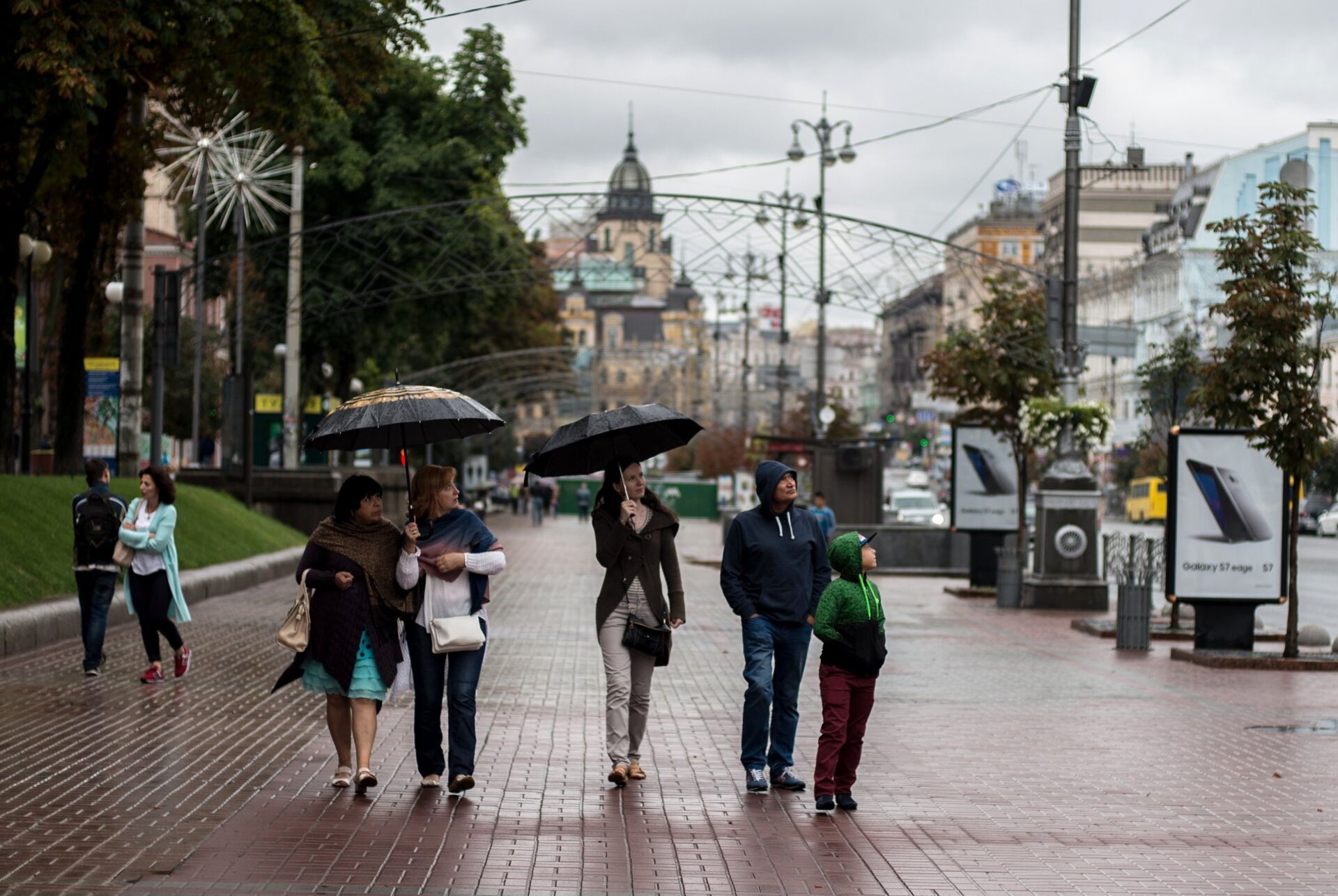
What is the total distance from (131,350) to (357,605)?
767 inches

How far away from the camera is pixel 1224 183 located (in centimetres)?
9300

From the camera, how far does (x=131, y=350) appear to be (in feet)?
90.1

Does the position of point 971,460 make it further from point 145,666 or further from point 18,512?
point 145,666

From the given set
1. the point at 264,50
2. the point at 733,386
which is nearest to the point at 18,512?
the point at 264,50

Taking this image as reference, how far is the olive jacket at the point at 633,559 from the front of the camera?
9625 mm

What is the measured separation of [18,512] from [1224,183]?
264 feet

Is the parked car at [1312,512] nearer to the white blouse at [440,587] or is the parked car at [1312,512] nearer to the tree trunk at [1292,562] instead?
the tree trunk at [1292,562]

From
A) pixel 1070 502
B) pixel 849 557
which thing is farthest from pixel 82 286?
pixel 849 557

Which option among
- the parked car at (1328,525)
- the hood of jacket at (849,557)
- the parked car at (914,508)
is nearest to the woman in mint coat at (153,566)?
the hood of jacket at (849,557)

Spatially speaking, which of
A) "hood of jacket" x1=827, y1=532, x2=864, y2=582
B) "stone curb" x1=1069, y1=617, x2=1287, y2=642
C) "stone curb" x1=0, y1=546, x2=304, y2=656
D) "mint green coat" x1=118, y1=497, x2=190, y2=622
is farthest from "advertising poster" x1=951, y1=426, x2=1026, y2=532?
"hood of jacket" x1=827, y1=532, x2=864, y2=582

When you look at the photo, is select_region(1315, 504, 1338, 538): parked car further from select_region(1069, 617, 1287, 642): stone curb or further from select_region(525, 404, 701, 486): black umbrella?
select_region(525, 404, 701, 486): black umbrella

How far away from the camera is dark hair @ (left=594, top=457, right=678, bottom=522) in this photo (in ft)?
31.9

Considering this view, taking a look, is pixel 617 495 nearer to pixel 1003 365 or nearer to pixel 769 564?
pixel 769 564

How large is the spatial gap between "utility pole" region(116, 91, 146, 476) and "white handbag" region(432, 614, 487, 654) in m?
18.2
